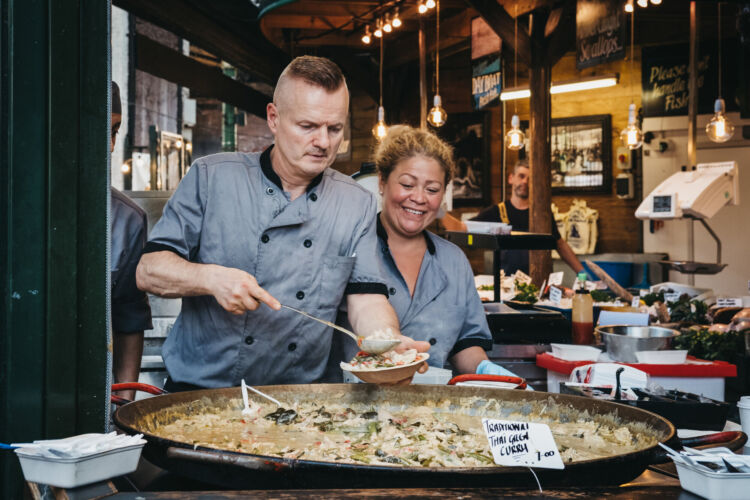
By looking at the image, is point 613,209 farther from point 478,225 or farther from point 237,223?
point 237,223

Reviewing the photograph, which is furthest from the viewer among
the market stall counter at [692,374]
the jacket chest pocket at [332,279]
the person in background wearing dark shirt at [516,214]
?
the person in background wearing dark shirt at [516,214]

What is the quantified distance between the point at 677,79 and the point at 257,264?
27.1 ft

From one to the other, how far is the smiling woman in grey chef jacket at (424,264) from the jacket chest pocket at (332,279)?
616 millimetres

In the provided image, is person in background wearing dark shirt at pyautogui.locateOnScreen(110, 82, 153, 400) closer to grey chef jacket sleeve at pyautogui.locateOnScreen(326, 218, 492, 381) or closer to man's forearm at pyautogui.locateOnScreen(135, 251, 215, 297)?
man's forearm at pyautogui.locateOnScreen(135, 251, 215, 297)

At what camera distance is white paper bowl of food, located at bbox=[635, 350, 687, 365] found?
327 cm

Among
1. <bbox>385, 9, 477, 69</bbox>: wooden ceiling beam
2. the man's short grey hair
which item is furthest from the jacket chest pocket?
<bbox>385, 9, 477, 69</bbox>: wooden ceiling beam

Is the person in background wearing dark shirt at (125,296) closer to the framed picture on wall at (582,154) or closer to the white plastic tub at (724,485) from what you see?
the white plastic tub at (724,485)

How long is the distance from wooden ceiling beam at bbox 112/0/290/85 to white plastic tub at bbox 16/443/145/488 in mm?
4488

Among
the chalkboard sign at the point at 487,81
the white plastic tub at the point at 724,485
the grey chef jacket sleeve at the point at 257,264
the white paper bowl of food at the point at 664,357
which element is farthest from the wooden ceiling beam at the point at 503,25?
the white plastic tub at the point at 724,485

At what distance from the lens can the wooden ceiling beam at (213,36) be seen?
216 inches

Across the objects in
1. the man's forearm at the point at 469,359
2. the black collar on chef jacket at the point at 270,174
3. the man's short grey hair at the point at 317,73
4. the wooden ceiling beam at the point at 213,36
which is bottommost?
the man's forearm at the point at 469,359

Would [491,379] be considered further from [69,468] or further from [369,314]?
[69,468]

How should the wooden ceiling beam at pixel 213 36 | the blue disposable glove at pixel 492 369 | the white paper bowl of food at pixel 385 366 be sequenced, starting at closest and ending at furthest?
1. the white paper bowl of food at pixel 385 366
2. the blue disposable glove at pixel 492 369
3. the wooden ceiling beam at pixel 213 36

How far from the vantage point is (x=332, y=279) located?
2.40 meters
